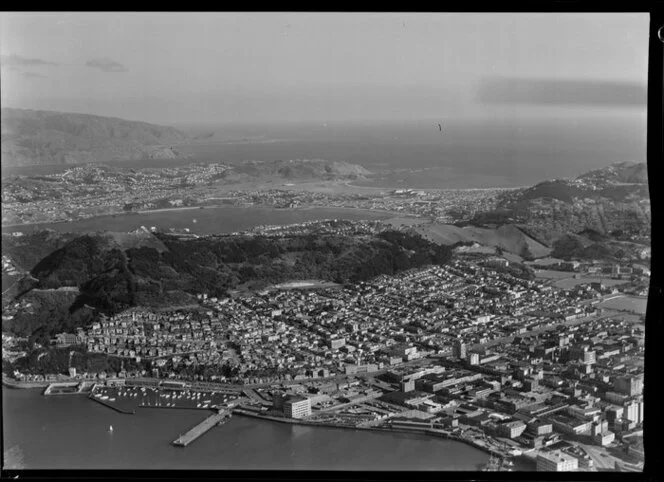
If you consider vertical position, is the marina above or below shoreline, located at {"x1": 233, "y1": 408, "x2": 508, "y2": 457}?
above

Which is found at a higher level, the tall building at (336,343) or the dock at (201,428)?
the tall building at (336,343)

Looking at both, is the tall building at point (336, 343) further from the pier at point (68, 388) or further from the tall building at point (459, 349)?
the pier at point (68, 388)

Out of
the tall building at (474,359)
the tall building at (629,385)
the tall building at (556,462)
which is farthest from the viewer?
the tall building at (474,359)

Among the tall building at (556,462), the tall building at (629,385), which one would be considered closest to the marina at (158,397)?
the tall building at (556,462)

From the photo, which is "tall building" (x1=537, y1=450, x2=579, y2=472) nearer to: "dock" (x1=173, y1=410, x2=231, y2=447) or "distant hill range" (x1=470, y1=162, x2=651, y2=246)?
"distant hill range" (x1=470, y1=162, x2=651, y2=246)

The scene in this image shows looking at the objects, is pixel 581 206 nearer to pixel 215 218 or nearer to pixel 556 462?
pixel 556 462

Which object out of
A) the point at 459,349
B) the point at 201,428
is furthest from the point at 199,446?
the point at 459,349

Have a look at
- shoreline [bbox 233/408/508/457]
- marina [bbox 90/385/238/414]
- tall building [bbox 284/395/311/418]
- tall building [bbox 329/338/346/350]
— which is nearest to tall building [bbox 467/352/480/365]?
shoreline [bbox 233/408/508/457]
